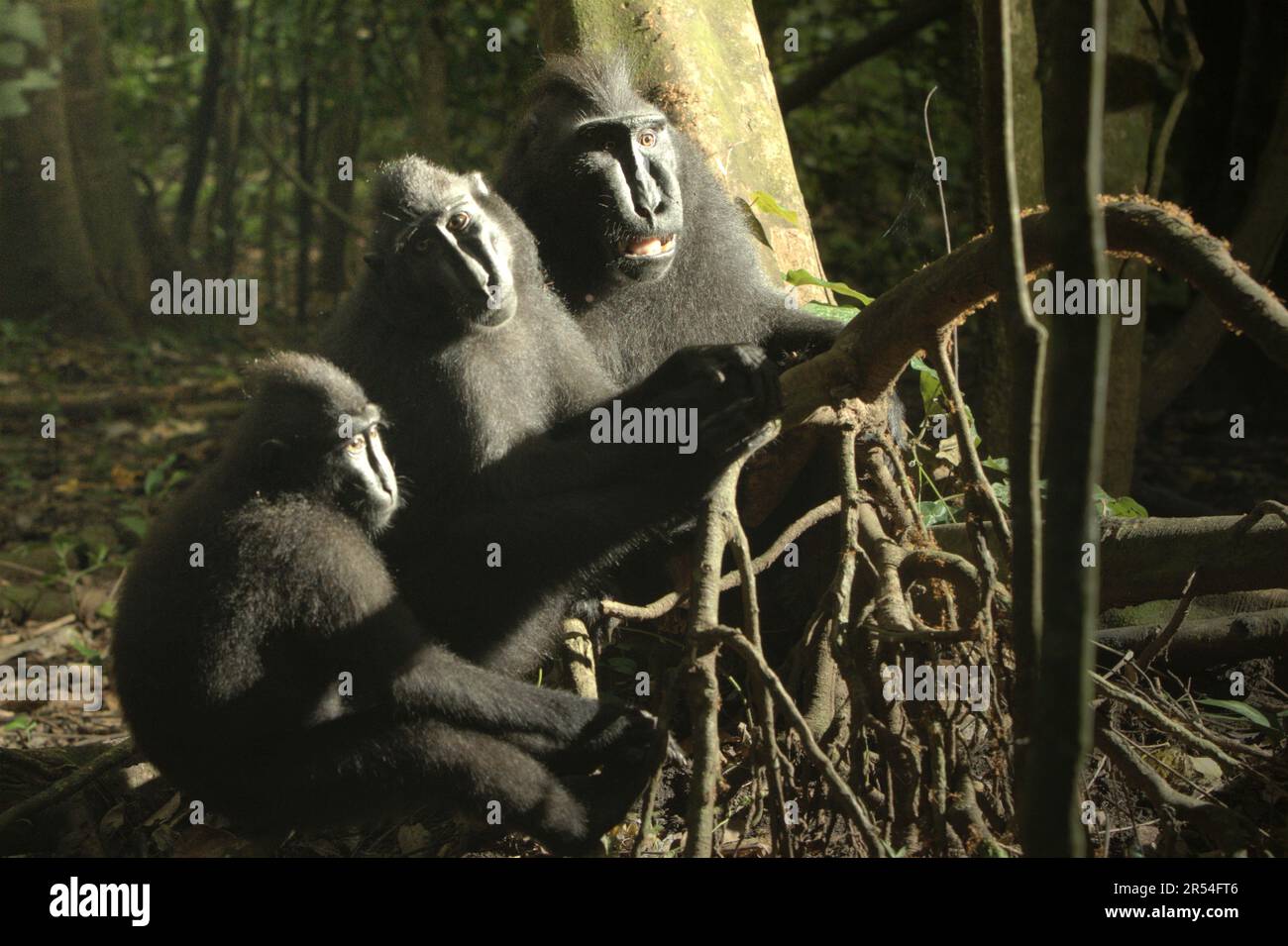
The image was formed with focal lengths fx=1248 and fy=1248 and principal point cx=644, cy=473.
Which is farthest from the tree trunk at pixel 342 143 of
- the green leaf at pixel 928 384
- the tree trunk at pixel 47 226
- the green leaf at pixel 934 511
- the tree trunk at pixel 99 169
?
the green leaf at pixel 934 511

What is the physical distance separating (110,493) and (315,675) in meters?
5.91

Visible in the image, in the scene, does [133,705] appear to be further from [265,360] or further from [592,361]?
[592,361]

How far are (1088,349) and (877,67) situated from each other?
1132 centimetres

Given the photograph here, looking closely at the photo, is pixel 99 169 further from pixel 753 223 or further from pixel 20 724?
pixel 753 223

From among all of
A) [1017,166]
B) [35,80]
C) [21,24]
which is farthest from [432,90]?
[1017,166]

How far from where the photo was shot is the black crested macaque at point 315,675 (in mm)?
4051

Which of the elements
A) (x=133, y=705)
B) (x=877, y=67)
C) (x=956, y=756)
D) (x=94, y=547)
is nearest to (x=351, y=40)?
(x=877, y=67)

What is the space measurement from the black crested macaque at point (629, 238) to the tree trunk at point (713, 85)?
41cm

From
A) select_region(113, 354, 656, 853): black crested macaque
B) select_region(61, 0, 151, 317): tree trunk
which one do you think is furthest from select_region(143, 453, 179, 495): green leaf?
select_region(113, 354, 656, 853): black crested macaque

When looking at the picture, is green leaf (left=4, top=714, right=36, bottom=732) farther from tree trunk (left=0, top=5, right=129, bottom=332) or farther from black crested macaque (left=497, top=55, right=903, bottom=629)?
tree trunk (left=0, top=5, right=129, bottom=332)

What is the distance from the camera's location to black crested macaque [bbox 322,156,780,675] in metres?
4.48

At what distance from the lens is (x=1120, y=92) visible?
7.16 meters

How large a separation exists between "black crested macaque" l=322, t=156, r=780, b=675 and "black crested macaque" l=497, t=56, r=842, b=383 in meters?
0.44

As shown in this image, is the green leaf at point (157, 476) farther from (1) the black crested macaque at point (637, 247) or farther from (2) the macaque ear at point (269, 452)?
(2) the macaque ear at point (269, 452)
